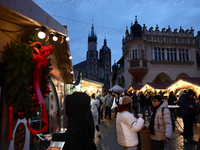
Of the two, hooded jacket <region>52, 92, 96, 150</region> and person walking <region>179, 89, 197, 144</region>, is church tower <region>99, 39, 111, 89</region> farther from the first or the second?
hooded jacket <region>52, 92, 96, 150</region>

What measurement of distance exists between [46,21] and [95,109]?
493 centimetres

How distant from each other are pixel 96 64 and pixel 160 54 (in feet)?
237

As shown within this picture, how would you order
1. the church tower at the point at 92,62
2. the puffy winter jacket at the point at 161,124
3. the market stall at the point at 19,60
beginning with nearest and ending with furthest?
the market stall at the point at 19,60, the puffy winter jacket at the point at 161,124, the church tower at the point at 92,62

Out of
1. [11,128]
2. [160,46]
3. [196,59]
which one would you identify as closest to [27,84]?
[11,128]

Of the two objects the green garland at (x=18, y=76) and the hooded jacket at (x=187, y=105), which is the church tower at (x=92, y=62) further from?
the green garland at (x=18, y=76)

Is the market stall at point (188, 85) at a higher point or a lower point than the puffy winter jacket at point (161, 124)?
higher

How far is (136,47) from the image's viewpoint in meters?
25.8

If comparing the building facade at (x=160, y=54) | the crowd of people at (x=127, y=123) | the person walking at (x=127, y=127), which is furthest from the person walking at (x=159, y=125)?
the building facade at (x=160, y=54)

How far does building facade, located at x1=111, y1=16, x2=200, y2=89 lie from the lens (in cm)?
2573

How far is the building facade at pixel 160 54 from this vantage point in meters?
25.7

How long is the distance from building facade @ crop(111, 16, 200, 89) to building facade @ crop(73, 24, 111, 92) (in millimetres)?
69135

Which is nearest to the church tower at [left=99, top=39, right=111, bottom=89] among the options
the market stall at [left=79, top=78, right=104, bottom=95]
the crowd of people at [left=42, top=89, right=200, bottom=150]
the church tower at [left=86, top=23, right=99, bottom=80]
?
the church tower at [left=86, top=23, right=99, bottom=80]

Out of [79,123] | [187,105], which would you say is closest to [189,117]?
[187,105]

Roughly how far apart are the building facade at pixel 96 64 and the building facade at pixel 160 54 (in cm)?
6914
